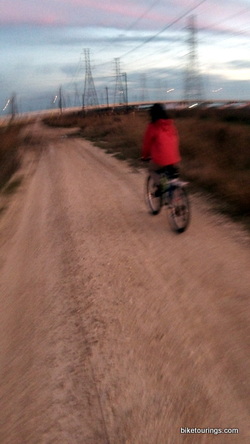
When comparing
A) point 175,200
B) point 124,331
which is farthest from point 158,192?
point 124,331

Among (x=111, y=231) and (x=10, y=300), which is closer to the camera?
(x=10, y=300)

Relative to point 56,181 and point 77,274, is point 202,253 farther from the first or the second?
point 56,181

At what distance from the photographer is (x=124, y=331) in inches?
Answer: 195

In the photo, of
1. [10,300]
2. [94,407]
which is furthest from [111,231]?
[94,407]

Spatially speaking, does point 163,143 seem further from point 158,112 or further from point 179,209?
point 179,209

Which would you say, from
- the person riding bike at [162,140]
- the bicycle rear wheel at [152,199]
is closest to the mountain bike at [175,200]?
the person riding bike at [162,140]

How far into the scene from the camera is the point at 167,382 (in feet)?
13.1

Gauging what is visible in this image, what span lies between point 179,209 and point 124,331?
3445mm

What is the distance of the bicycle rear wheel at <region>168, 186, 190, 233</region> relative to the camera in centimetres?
798

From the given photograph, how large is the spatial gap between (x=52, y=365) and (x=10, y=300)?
199 centimetres

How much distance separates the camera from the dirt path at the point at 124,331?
364cm

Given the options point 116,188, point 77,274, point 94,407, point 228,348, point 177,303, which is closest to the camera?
point 94,407

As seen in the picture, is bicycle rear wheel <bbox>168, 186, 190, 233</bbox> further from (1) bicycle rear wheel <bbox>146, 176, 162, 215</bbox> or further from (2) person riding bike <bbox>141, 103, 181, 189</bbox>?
(1) bicycle rear wheel <bbox>146, 176, 162, 215</bbox>

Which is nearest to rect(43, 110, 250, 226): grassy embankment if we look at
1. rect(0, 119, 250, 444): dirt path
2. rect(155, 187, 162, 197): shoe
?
rect(0, 119, 250, 444): dirt path
